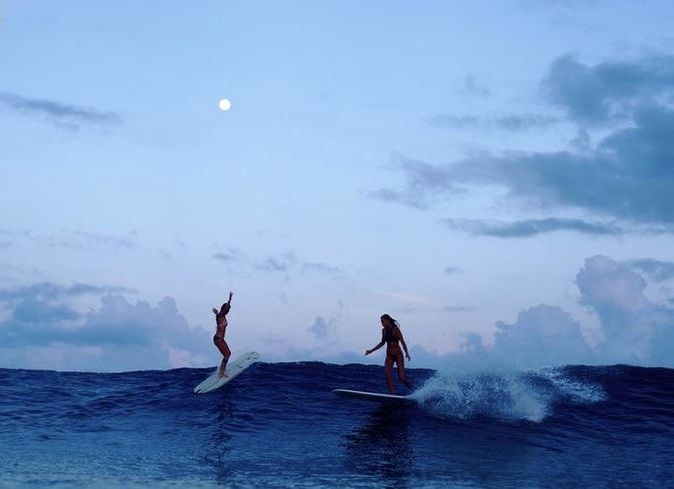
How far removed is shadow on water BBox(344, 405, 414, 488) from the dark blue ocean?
45mm

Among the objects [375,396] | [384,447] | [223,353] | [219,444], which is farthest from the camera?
[223,353]

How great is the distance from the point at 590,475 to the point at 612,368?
16937mm

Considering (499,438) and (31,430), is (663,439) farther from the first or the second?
(31,430)

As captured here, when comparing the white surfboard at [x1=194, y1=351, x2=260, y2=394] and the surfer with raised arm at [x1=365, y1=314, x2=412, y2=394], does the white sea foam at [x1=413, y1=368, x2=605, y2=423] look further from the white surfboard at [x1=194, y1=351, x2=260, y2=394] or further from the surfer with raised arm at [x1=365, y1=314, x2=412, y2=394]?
the white surfboard at [x1=194, y1=351, x2=260, y2=394]

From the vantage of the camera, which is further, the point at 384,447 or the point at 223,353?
the point at 223,353

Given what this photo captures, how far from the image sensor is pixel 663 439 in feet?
56.6

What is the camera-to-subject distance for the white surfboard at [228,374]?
2134cm

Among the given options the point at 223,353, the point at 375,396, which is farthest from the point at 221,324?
the point at 375,396

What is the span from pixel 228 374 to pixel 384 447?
9300 millimetres

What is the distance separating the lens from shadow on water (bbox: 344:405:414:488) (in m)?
11.7

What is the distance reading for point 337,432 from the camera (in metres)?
16.1

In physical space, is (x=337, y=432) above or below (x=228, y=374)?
below

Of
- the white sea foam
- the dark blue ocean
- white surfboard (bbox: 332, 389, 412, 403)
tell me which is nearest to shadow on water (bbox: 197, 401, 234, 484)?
the dark blue ocean

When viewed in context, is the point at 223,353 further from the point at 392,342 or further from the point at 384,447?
the point at 384,447
